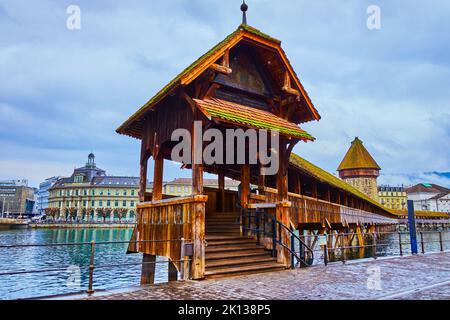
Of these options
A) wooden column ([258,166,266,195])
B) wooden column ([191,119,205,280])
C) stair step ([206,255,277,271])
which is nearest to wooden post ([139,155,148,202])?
wooden column ([191,119,205,280])

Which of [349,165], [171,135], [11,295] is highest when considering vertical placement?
[349,165]

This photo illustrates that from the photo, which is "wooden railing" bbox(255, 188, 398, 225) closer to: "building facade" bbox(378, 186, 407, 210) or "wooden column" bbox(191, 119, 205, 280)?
"wooden column" bbox(191, 119, 205, 280)

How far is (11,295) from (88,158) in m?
112

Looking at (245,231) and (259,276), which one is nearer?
(259,276)

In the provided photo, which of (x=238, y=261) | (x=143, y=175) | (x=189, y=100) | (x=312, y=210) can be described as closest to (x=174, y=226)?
(x=238, y=261)

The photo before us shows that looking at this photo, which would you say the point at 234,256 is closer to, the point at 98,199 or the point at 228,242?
the point at 228,242

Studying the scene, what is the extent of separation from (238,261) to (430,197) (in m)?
161

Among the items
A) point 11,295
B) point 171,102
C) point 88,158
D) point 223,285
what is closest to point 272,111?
point 171,102

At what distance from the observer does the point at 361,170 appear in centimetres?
6588

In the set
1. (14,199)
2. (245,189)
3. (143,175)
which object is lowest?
(245,189)

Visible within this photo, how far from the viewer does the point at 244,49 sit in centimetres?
1227

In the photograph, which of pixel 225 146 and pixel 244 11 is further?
pixel 225 146

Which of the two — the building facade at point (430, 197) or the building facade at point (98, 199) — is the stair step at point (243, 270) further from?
the building facade at point (430, 197)
